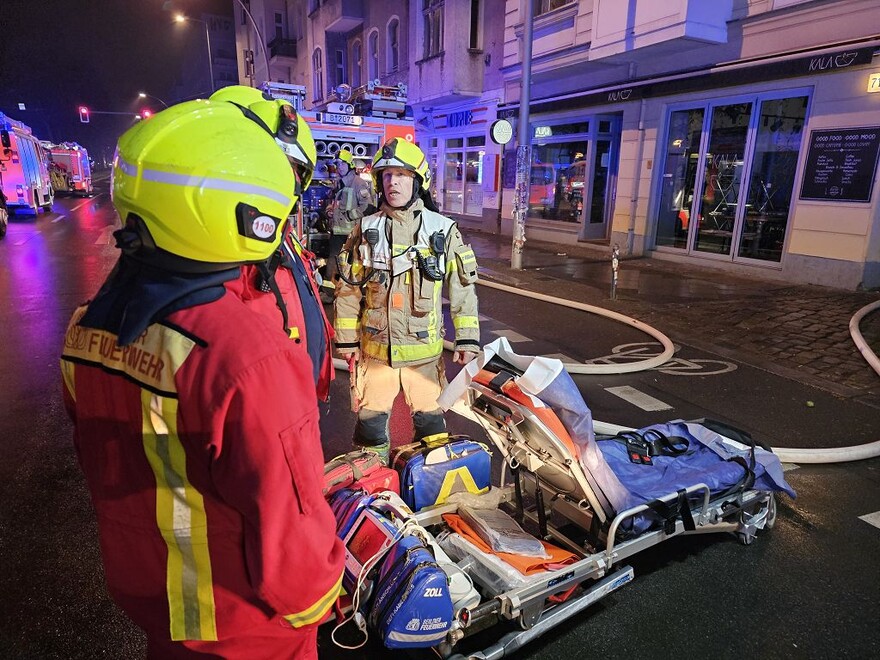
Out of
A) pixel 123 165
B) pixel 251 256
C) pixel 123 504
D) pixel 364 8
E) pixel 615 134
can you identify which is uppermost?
pixel 364 8

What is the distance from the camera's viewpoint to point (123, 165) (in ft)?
3.81

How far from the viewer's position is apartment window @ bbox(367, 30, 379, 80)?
24814 mm

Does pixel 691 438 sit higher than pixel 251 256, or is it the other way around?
pixel 251 256

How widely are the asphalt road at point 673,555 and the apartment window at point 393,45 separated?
20.6 meters

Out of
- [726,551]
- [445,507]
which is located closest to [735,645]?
[726,551]

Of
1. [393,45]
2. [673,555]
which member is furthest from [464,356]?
[393,45]

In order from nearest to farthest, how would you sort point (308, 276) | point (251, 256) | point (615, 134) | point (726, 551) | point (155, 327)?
point (155, 327) < point (251, 256) < point (308, 276) < point (726, 551) < point (615, 134)

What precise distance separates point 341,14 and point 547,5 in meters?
13.0

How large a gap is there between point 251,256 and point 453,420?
12.4 feet

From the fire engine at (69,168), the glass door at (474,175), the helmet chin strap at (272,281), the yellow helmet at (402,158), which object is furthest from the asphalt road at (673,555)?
the fire engine at (69,168)

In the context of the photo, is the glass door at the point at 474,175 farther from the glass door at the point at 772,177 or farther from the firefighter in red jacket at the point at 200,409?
the firefighter in red jacket at the point at 200,409

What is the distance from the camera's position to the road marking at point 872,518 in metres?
3.45

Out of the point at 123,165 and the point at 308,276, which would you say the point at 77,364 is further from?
the point at 308,276

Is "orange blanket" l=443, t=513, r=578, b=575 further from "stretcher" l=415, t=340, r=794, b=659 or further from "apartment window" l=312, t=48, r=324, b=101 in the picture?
"apartment window" l=312, t=48, r=324, b=101
